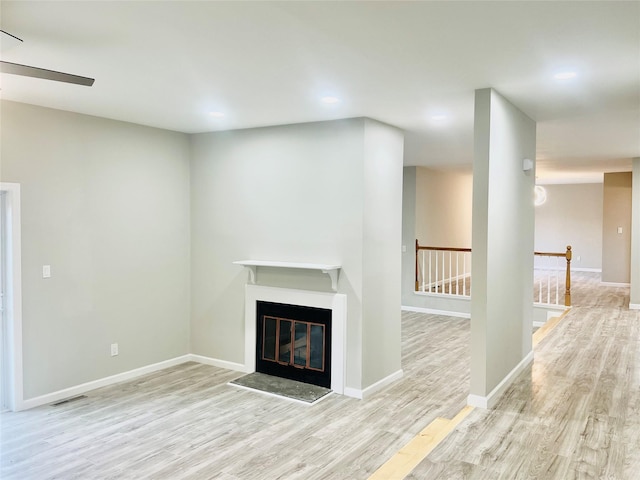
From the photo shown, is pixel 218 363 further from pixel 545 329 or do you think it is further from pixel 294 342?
pixel 545 329

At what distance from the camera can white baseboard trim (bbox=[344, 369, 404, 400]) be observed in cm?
469

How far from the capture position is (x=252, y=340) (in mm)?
5402

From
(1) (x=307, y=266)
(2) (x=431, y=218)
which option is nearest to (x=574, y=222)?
(2) (x=431, y=218)

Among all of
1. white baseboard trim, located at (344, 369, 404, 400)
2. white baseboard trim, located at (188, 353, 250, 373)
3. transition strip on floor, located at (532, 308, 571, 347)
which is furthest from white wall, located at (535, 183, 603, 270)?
white baseboard trim, located at (188, 353, 250, 373)

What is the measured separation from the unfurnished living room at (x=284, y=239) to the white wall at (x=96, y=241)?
0.02 meters

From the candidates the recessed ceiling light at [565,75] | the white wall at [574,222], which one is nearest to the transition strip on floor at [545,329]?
the recessed ceiling light at [565,75]

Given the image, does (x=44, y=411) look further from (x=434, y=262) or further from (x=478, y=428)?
(x=434, y=262)

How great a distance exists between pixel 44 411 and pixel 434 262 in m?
7.71

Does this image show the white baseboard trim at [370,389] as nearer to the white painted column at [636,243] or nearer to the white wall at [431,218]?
the white wall at [431,218]

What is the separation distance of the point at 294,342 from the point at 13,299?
8.61ft

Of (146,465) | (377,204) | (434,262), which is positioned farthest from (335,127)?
(434,262)

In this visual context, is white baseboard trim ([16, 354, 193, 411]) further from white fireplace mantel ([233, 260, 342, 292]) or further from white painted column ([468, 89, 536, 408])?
white painted column ([468, 89, 536, 408])

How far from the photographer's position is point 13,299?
4199 millimetres

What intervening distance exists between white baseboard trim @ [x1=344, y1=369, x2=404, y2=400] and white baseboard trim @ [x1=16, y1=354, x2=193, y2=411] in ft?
7.17
